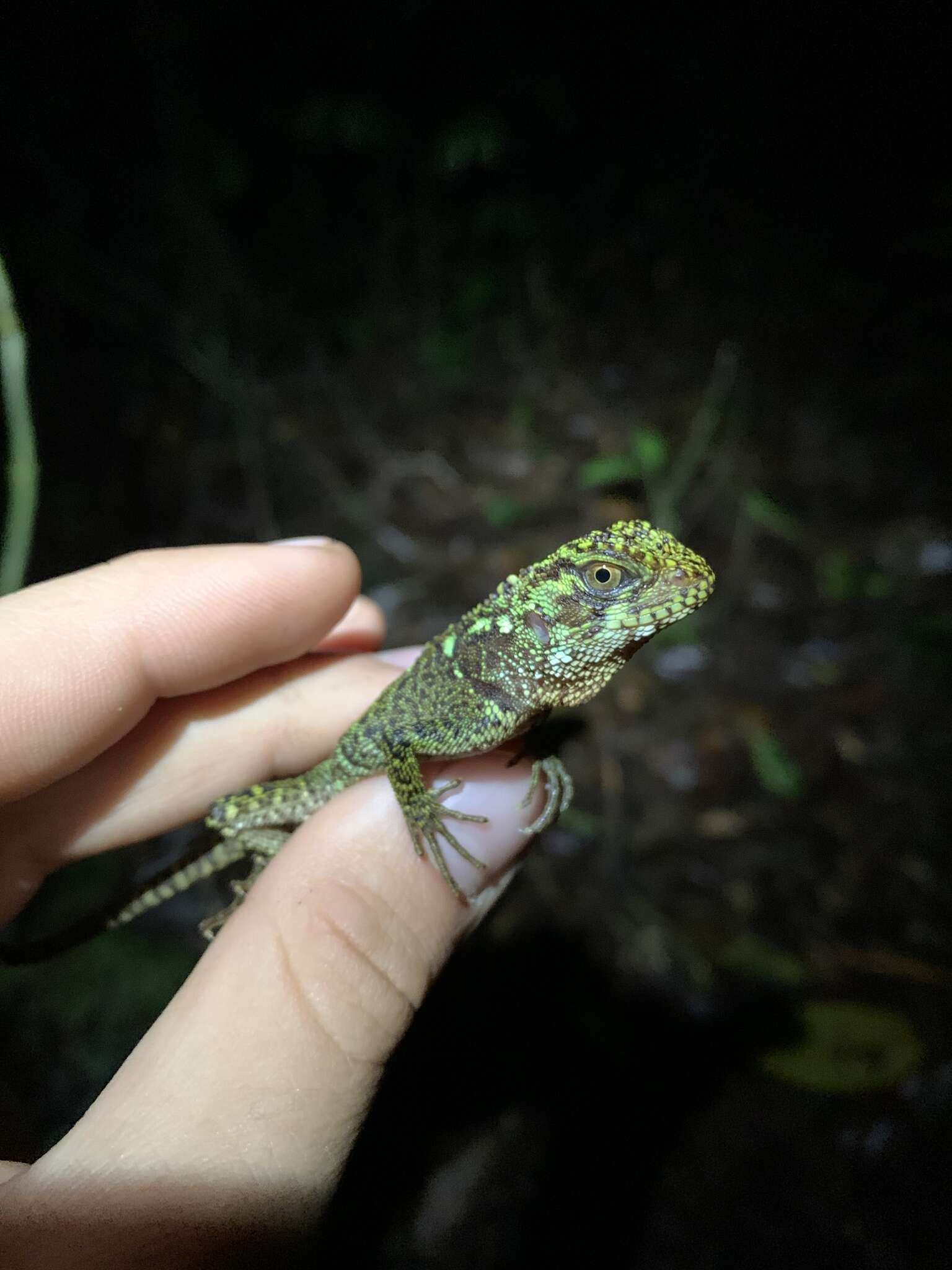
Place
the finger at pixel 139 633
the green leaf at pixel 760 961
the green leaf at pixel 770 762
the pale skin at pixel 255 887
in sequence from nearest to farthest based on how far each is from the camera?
the pale skin at pixel 255 887 < the finger at pixel 139 633 < the green leaf at pixel 760 961 < the green leaf at pixel 770 762

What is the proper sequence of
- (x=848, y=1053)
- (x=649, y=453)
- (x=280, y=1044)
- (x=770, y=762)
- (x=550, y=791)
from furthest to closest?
(x=649, y=453) → (x=770, y=762) → (x=848, y=1053) → (x=550, y=791) → (x=280, y=1044)

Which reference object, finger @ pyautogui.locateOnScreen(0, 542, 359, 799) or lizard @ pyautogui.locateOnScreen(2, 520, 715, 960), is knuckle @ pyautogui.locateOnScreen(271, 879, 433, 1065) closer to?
lizard @ pyautogui.locateOnScreen(2, 520, 715, 960)

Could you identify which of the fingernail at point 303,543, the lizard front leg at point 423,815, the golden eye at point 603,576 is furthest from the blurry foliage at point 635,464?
the lizard front leg at point 423,815

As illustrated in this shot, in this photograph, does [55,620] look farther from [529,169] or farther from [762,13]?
[762,13]

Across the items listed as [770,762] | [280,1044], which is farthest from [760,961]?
[280,1044]

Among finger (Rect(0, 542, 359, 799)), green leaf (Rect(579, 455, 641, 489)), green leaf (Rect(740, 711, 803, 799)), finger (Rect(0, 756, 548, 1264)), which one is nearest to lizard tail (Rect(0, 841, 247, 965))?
finger (Rect(0, 542, 359, 799))

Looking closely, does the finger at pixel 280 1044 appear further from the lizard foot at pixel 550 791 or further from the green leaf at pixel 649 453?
the green leaf at pixel 649 453

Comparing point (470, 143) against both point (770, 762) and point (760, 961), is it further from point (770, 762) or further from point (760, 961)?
point (760, 961)
